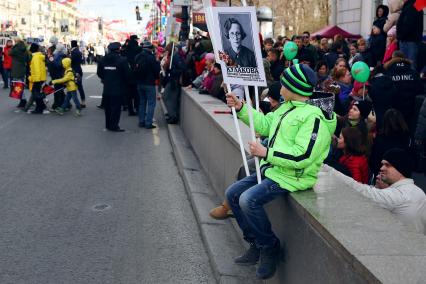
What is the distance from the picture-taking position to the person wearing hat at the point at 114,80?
13219 millimetres

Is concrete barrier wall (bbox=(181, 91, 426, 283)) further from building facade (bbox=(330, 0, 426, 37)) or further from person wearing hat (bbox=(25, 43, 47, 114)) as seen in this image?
building facade (bbox=(330, 0, 426, 37))

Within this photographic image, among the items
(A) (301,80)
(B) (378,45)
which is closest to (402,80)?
(B) (378,45)

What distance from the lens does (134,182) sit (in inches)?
340

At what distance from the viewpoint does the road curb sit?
5.00m

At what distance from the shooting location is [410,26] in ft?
31.3

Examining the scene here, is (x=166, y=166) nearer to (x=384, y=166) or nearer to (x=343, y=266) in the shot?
(x=384, y=166)

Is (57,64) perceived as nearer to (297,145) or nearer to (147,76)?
(147,76)

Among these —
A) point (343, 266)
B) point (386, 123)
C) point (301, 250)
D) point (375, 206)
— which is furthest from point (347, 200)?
point (386, 123)

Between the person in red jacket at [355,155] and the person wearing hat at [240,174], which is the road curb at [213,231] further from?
the person in red jacket at [355,155]

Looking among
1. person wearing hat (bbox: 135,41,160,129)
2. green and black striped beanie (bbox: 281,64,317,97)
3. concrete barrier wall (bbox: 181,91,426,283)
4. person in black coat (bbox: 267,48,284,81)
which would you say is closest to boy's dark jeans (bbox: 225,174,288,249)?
concrete barrier wall (bbox: 181,91,426,283)

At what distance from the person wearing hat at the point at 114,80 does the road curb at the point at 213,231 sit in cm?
361

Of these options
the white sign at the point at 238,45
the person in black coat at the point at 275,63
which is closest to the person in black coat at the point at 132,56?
the person in black coat at the point at 275,63

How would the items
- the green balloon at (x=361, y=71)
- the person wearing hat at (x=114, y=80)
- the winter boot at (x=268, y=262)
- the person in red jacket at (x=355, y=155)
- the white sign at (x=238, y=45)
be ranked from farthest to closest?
the person wearing hat at (x=114, y=80) → the green balloon at (x=361, y=71) → the person in red jacket at (x=355, y=155) → the white sign at (x=238, y=45) → the winter boot at (x=268, y=262)

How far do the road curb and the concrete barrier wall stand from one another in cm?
65
